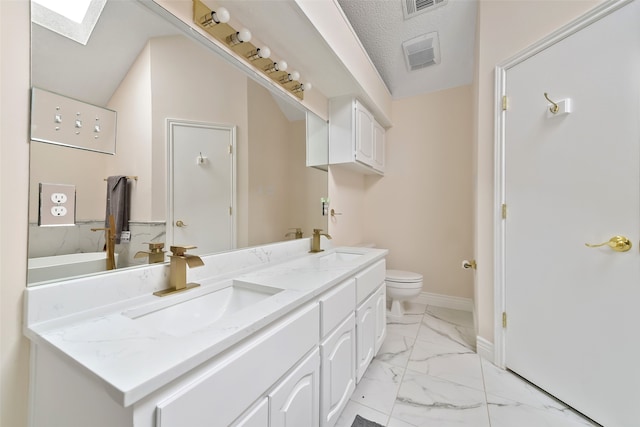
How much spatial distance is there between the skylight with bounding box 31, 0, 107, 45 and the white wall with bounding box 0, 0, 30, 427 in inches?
1.2

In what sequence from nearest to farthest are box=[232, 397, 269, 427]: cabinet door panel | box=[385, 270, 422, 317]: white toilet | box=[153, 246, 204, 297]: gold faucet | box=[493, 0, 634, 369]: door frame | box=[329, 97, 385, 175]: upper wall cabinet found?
box=[232, 397, 269, 427]: cabinet door panel → box=[153, 246, 204, 297]: gold faucet → box=[493, 0, 634, 369]: door frame → box=[329, 97, 385, 175]: upper wall cabinet → box=[385, 270, 422, 317]: white toilet

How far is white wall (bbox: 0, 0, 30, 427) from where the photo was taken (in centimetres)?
64

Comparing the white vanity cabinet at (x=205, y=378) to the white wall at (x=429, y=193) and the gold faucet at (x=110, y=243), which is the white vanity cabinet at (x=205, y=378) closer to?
the gold faucet at (x=110, y=243)

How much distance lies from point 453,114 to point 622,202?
6.35ft

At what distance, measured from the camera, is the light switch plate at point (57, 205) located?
0.72m

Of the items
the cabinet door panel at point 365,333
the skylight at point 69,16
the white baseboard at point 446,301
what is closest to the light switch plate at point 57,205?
the skylight at point 69,16

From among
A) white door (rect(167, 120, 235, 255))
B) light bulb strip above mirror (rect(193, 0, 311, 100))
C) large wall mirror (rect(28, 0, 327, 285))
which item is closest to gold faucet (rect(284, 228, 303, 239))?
large wall mirror (rect(28, 0, 327, 285))

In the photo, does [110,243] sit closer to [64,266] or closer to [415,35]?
[64,266]

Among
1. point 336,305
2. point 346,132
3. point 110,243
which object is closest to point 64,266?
point 110,243

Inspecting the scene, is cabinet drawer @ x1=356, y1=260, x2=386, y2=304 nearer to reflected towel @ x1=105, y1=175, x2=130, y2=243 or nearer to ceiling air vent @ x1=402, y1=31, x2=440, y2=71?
reflected towel @ x1=105, y1=175, x2=130, y2=243

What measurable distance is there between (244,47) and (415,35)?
165 cm

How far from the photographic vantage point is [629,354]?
3.70ft

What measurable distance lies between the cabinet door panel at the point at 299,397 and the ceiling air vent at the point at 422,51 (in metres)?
2.59

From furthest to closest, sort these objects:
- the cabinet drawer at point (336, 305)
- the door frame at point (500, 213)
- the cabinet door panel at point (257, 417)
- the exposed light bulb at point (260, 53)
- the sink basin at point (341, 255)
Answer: the sink basin at point (341, 255), the door frame at point (500, 213), the exposed light bulb at point (260, 53), the cabinet drawer at point (336, 305), the cabinet door panel at point (257, 417)
